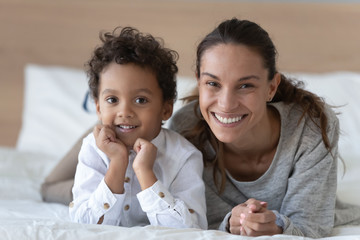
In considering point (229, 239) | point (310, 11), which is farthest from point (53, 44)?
point (229, 239)

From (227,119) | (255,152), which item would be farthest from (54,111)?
(227,119)

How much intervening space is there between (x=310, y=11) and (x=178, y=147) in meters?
1.46

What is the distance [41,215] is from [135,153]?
0.34 meters

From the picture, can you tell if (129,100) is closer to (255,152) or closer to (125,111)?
(125,111)

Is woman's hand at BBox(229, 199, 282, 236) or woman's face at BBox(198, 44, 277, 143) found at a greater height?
woman's face at BBox(198, 44, 277, 143)

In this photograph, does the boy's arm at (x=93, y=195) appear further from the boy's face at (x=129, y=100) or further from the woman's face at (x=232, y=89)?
the woman's face at (x=232, y=89)

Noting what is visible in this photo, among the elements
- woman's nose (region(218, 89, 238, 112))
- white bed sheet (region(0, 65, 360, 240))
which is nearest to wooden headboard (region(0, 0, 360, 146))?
white bed sheet (region(0, 65, 360, 240))

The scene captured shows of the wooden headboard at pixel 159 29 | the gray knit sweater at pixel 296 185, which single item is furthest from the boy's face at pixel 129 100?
the wooden headboard at pixel 159 29

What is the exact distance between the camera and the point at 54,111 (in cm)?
253

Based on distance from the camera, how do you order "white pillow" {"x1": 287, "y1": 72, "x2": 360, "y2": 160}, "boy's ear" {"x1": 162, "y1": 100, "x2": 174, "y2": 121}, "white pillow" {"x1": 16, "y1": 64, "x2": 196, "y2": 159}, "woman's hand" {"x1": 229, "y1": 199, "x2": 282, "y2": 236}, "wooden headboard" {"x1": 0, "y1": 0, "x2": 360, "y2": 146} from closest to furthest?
"woman's hand" {"x1": 229, "y1": 199, "x2": 282, "y2": 236}, "boy's ear" {"x1": 162, "y1": 100, "x2": 174, "y2": 121}, "white pillow" {"x1": 287, "y1": 72, "x2": 360, "y2": 160}, "white pillow" {"x1": 16, "y1": 64, "x2": 196, "y2": 159}, "wooden headboard" {"x1": 0, "y1": 0, "x2": 360, "y2": 146}

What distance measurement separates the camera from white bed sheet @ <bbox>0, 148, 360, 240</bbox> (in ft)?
4.13

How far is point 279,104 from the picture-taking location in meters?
1.65

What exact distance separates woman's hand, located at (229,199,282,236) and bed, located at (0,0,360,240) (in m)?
0.79

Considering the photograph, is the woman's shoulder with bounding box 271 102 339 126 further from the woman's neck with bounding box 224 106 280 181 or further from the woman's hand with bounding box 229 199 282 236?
the woman's hand with bounding box 229 199 282 236
